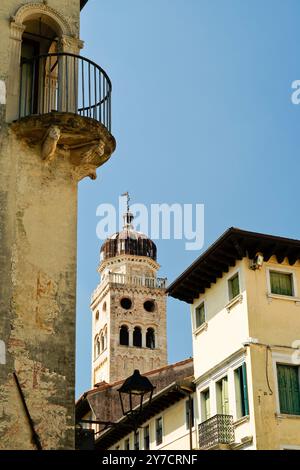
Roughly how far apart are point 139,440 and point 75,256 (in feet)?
92.2

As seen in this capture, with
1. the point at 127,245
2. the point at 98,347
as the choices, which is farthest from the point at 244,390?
the point at 127,245

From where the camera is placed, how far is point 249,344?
30000 mm

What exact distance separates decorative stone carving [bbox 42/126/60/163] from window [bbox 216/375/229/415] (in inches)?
733

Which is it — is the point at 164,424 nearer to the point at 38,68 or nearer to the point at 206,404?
the point at 206,404

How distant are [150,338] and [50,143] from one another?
89500 millimetres

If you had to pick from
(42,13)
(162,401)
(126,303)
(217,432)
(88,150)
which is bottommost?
(217,432)

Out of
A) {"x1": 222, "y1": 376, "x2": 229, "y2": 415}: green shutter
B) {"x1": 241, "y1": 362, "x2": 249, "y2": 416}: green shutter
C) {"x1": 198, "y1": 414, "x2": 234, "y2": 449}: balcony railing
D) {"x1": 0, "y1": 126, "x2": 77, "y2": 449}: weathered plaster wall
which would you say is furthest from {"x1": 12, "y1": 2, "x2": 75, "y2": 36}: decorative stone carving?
{"x1": 222, "y1": 376, "x2": 229, "y2": 415}: green shutter

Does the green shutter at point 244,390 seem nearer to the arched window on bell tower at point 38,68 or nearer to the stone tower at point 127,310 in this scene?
the arched window on bell tower at point 38,68

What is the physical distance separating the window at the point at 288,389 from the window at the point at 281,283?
291 cm

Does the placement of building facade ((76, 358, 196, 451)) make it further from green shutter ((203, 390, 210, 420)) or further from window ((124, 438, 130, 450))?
green shutter ((203, 390, 210, 420))

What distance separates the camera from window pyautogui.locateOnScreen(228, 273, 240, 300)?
1257 inches
